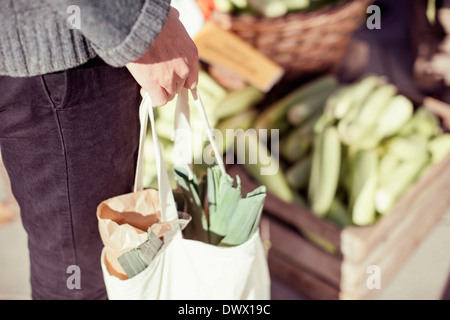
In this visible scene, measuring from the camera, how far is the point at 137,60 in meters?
0.74

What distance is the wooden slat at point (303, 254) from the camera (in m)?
1.32

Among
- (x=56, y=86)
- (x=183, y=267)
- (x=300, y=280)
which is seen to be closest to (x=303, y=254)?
(x=300, y=280)

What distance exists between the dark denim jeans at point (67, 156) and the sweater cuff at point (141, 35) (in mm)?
84

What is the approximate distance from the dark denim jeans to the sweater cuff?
8cm

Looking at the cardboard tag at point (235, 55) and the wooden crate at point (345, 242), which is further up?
the cardboard tag at point (235, 55)

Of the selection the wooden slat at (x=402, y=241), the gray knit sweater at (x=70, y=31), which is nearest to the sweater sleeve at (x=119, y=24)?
the gray knit sweater at (x=70, y=31)

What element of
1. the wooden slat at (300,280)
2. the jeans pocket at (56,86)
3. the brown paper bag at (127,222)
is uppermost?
the jeans pocket at (56,86)

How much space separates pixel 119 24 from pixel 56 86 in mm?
162

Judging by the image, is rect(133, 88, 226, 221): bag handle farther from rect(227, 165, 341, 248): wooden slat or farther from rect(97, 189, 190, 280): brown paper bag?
rect(227, 165, 341, 248): wooden slat

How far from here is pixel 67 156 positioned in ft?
2.71

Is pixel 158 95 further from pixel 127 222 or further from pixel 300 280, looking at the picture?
pixel 300 280

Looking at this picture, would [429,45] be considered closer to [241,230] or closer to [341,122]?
[341,122]

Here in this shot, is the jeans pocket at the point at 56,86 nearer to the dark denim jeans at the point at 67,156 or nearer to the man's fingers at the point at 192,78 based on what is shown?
the dark denim jeans at the point at 67,156
